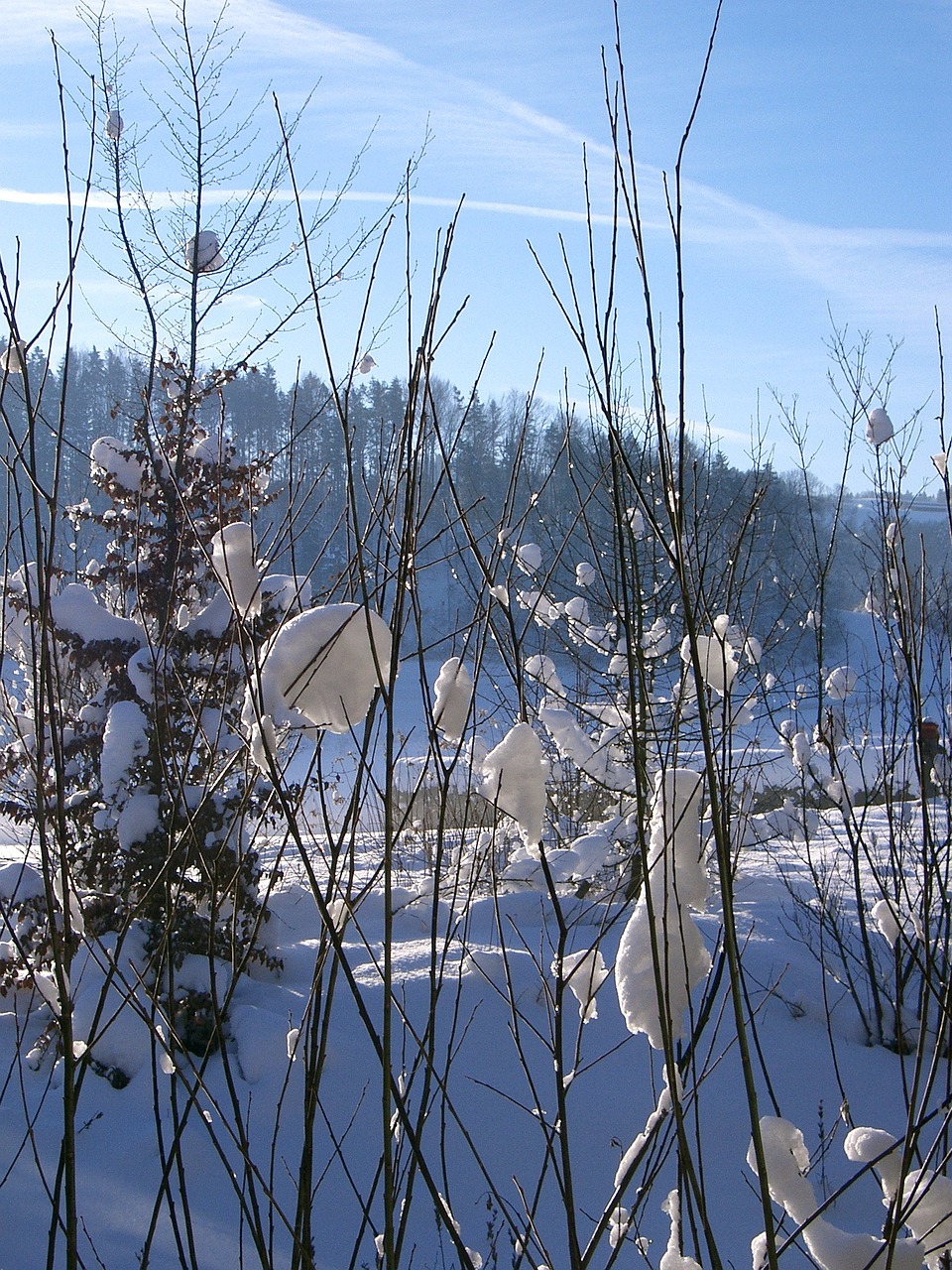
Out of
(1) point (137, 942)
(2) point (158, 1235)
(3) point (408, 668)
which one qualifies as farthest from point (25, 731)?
(3) point (408, 668)

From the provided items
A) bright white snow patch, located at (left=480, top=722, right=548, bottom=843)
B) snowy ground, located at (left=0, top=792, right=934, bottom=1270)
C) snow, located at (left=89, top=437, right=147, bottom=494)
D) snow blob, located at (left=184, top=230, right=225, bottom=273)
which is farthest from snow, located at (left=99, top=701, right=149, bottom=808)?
bright white snow patch, located at (left=480, top=722, right=548, bottom=843)

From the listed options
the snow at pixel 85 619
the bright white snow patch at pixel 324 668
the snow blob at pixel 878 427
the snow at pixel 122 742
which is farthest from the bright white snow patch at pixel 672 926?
the snow at pixel 85 619

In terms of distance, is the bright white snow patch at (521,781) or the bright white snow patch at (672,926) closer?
the bright white snow patch at (672,926)

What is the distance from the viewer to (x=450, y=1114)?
143 inches

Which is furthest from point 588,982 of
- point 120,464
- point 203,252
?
point 203,252

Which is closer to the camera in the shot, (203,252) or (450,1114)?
(450,1114)

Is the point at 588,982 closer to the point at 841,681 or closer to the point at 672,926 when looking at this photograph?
the point at 672,926

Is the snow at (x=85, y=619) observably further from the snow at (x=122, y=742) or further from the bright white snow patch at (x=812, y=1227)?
the bright white snow patch at (x=812, y=1227)

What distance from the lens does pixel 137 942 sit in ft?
13.5

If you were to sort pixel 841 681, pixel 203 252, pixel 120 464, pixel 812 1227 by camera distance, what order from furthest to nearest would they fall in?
pixel 203 252 → pixel 841 681 → pixel 120 464 → pixel 812 1227

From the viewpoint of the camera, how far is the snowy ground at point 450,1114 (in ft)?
10.0

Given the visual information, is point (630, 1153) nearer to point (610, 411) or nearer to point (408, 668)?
point (610, 411)

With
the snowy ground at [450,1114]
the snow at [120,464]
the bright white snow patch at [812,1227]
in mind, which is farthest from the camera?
the snow at [120,464]

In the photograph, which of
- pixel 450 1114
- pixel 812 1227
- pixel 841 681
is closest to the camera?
pixel 812 1227
